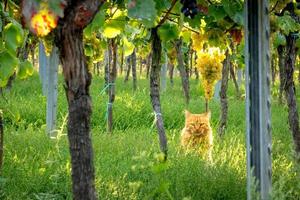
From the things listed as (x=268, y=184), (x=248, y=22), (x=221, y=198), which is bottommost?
(x=221, y=198)

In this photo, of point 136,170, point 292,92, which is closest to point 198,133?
point 136,170

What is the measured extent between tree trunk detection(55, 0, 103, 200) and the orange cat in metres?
2.78

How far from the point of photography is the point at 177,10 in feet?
10.9

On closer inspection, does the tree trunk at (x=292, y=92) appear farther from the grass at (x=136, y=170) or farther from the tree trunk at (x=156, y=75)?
the tree trunk at (x=156, y=75)

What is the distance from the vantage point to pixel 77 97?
175cm

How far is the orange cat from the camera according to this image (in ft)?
14.9

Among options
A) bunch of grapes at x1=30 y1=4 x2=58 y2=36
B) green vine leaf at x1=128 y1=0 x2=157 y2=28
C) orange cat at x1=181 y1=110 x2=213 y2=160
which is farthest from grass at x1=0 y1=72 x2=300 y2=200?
bunch of grapes at x1=30 y1=4 x2=58 y2=36

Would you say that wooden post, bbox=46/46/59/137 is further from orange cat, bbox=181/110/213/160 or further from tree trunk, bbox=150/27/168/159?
tree trunk, bbox=150/27/168/159

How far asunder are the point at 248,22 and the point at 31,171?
2.10 m

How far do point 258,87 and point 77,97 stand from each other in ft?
3.75

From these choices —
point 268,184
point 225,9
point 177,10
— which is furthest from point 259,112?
point 177,10

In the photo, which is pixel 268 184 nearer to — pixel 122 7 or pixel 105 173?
pixel 122 7

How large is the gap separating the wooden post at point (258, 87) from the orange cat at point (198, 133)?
6.06ft

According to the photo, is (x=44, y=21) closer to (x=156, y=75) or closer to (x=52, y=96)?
(x=156, y=75)
